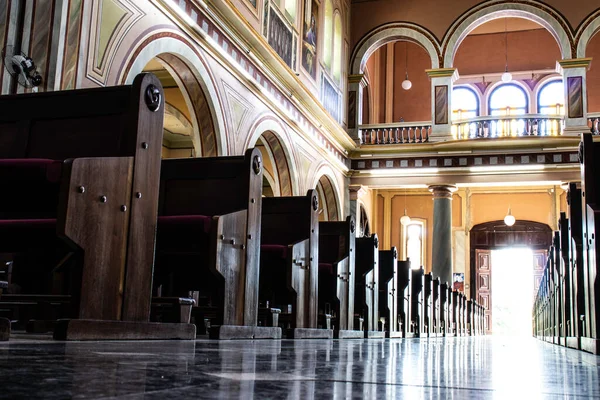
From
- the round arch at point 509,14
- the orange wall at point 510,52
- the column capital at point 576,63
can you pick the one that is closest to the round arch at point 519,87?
the orange wall at point 510,52

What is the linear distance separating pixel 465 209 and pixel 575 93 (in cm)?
614

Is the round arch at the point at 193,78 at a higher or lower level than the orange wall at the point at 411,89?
lower

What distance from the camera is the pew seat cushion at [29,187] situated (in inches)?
113

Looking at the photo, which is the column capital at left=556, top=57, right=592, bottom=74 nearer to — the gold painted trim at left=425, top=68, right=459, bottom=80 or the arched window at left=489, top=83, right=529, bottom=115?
the gold painted trim at left=425, top=68, right=459, bottom=80

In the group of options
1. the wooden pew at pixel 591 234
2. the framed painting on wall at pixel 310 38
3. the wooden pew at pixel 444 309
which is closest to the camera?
the wooden pew at pixel 591 234

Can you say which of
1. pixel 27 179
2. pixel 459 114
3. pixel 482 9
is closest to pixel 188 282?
pixel 27 179

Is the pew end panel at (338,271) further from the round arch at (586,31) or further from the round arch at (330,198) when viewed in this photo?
the round arch at (586,31)

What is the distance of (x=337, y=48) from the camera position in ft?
51.0

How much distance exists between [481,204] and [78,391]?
789 inches

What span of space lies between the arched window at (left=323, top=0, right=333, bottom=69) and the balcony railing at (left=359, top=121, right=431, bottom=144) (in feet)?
7.45

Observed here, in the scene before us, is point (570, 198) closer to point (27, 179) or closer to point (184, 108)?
point (27, 179)

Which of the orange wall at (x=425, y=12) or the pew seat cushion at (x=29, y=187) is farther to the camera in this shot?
the orange wall at (x=425, y=12)

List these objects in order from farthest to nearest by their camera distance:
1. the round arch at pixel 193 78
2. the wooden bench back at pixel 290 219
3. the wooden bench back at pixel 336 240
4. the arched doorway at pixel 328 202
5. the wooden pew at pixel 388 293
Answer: the arched doorway at pixel 328 202, the wooden pew at pixel 388 293, the round arch at pixel 193 78, the wooden bench back at pixel 336 240, the wooden bench back at pixel 290 219

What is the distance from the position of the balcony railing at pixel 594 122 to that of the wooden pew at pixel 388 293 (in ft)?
25.0
